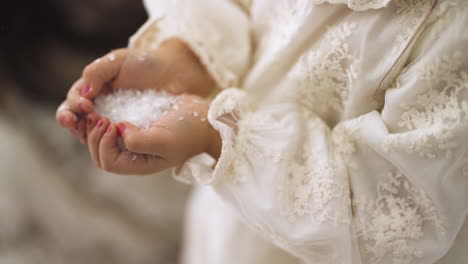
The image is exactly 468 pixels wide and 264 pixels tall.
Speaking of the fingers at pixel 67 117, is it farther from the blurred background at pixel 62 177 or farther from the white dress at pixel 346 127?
the blurred background at pixel 62 177

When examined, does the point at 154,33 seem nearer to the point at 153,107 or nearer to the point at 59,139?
the point at 153,107

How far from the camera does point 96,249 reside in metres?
1.11

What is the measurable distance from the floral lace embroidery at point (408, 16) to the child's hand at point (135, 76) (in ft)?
0.76

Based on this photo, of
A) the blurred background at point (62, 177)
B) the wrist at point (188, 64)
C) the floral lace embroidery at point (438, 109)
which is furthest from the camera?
the blurred background at point (62, 177)

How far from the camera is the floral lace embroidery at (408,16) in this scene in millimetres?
362

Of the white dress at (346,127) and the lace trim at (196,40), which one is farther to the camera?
the lace trim at (196,40)

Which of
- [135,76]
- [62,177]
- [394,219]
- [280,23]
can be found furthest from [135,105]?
[62,177]

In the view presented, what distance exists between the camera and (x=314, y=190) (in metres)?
0.42

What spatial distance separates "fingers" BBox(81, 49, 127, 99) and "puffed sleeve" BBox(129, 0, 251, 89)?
79mm

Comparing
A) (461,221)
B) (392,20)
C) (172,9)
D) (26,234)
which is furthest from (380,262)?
(26,234)

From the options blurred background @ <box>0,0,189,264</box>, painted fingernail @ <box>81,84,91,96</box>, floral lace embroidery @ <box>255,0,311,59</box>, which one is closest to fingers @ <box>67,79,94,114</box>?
painted fingernail @ <box>81,84,91,96</box>

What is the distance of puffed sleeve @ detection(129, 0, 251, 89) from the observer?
1.62ft

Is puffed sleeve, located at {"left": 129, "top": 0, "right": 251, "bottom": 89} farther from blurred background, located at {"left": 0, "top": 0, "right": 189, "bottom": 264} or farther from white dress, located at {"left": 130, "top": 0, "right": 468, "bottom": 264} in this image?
blurred background, located at {"left": 0, "top": 0, "right": 189, "bottom": 264}

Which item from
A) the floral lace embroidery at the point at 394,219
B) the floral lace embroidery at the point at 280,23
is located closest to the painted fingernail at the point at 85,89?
the floral lace embroidery at the point at 280,23
